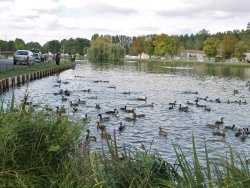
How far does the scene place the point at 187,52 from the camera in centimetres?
18488

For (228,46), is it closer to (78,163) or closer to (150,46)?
(150,46)

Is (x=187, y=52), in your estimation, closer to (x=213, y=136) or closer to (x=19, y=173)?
(x=213, y=136)

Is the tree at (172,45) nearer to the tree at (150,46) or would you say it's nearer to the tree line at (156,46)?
the tree line at (156,46)

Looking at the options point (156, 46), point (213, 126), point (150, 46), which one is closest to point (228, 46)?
point (156, 46)

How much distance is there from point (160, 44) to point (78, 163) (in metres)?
145

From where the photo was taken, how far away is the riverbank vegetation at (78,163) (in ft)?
16.6

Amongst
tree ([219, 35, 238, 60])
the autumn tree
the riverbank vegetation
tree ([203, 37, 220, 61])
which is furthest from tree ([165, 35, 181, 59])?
the riverbank vegetation

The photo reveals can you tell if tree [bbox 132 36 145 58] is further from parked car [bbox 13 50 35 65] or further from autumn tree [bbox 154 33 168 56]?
parked car [bbox 13 50 35 65]

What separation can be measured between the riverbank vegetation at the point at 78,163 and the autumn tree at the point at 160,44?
142 metres

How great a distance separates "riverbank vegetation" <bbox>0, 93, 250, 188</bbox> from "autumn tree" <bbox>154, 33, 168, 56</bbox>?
5591 inches

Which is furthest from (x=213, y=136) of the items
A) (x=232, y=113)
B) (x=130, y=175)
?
(x=130, y=175)

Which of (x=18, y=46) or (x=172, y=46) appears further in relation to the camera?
(x=18, y=46)

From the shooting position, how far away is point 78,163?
5.99 meters

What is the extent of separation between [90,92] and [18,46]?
463ft
